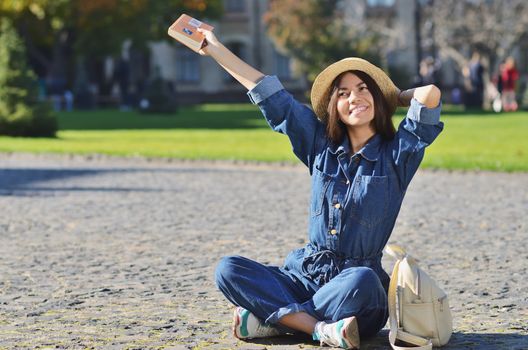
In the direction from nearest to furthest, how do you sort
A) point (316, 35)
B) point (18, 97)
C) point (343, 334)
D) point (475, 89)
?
point (343, 334)
point (18, 97)
point (475, 89)
point (316, 35)

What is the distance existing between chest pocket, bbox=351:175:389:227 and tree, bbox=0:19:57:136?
1961 cm

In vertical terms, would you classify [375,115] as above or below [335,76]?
below

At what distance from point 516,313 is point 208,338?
1538 mm

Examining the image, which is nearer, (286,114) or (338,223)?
(338,223)

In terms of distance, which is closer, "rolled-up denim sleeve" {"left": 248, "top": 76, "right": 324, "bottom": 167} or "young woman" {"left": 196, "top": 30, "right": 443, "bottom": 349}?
"young woman" {"left": 196, "top": 30, "right": 443, "bottom": 349}

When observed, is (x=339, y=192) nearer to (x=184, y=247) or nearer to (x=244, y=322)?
(x=244, y=322)

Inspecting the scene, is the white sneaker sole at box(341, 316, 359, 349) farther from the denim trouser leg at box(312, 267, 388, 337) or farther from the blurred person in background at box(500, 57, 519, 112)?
the blurred person in background at box(500, 57, 519, 112)

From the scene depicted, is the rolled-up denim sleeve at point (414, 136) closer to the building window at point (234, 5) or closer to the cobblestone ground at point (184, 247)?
the cobblestone ground at point (184, 247)

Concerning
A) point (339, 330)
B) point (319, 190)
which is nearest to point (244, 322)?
point (339, 330)

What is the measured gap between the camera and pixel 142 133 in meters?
28.2

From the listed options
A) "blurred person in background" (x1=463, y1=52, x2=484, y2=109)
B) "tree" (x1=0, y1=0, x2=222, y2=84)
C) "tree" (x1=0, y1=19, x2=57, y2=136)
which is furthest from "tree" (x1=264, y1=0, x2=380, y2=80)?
"tree" (x1=0, y1=19, x2=57, y2=136)

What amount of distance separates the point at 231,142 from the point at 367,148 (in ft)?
59.6

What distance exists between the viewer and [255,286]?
5863 millimetres

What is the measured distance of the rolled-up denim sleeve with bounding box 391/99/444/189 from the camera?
5781 millimetres
